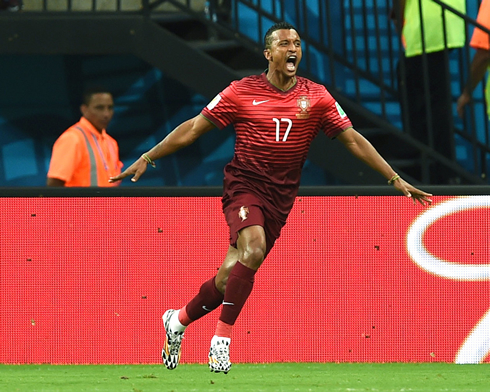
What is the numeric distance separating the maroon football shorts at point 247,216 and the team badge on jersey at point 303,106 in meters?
0.56

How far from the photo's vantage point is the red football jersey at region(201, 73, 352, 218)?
6.58m

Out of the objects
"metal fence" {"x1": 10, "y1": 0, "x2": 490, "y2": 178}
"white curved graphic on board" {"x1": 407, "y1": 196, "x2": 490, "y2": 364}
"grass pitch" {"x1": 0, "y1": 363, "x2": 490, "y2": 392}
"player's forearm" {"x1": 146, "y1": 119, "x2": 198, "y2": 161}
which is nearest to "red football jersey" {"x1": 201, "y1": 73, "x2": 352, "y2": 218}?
"player's forearm" {"x1": 146, "y1": 119, "x2": 198, "y2": 161}

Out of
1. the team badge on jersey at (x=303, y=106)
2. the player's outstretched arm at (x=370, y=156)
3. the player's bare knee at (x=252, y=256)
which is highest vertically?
the team badge on jersey at (x=303, y=106)

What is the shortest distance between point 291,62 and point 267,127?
405 millimetres

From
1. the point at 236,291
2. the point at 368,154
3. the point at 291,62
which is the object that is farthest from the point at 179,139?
the point at 368,154

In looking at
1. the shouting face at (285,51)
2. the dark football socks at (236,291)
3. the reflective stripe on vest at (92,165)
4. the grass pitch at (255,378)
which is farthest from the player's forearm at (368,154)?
the reflective stripe on vest at (92,165)

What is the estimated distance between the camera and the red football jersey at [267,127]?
6578mm

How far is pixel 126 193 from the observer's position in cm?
812

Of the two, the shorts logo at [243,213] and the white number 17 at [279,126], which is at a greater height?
the white number 17 at [279,126]

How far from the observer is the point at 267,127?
21.6 ft

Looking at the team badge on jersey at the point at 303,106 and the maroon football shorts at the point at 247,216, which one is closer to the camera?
the maroon football shorts at the point at 247,216

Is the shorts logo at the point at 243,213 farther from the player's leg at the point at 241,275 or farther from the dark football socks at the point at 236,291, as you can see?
the dark football socks at the point at 236,291

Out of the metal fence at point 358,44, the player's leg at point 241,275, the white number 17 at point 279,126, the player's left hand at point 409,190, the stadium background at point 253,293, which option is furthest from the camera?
the metal fence at point 358,44

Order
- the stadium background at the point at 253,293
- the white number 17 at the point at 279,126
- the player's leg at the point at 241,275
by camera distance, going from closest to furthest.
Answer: the player's leg at the point at 241,275, the white number 17 at the point at 279,126, the stadium background at the point at 253,293
